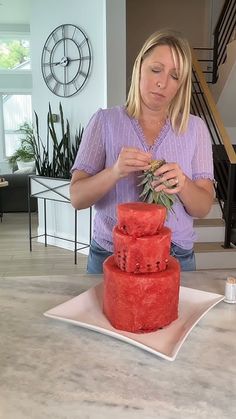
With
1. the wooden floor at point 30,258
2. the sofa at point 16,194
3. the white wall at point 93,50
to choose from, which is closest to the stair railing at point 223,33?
the white wall at point 93,50

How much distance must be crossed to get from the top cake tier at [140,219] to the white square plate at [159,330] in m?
0.21

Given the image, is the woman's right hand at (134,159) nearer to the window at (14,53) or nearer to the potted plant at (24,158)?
the potted plant at (24,158)

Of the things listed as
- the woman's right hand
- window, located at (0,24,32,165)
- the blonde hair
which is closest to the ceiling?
window, located at (0,24,32,165)

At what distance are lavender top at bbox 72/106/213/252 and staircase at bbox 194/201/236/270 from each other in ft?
7.10

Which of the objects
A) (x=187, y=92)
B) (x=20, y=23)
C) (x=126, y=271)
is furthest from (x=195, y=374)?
(x=20, y=23)

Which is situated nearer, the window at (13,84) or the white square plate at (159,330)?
the white square plate at (159,330)

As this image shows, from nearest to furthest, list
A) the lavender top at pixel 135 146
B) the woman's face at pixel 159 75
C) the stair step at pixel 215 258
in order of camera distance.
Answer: the woman's face at pixel 159 75
the lavender top at pixel 135 146
the stair step at pixel 215 258

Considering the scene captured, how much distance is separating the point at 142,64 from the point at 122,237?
0.60m

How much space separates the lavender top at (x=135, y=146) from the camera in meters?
1.30

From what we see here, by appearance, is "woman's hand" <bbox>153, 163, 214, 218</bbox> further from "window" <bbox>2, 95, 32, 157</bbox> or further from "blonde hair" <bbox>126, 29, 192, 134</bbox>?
"window" <bbox>2, 95, 32, 157</bbox>

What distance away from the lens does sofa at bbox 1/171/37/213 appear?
254 inches

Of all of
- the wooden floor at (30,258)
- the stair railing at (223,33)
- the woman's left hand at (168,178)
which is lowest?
the wooden floor at (30,258)

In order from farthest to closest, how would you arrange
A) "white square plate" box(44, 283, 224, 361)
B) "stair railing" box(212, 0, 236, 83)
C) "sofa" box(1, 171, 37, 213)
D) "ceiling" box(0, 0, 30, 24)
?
"ceiling" box(0, 0, 30, 24), "sofa" box(1, 171, 37, 213), "stair railing" box(212, 0, 236, 83), "white square plate" box(44, 283, 224, 361)

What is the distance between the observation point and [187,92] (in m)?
1.27
